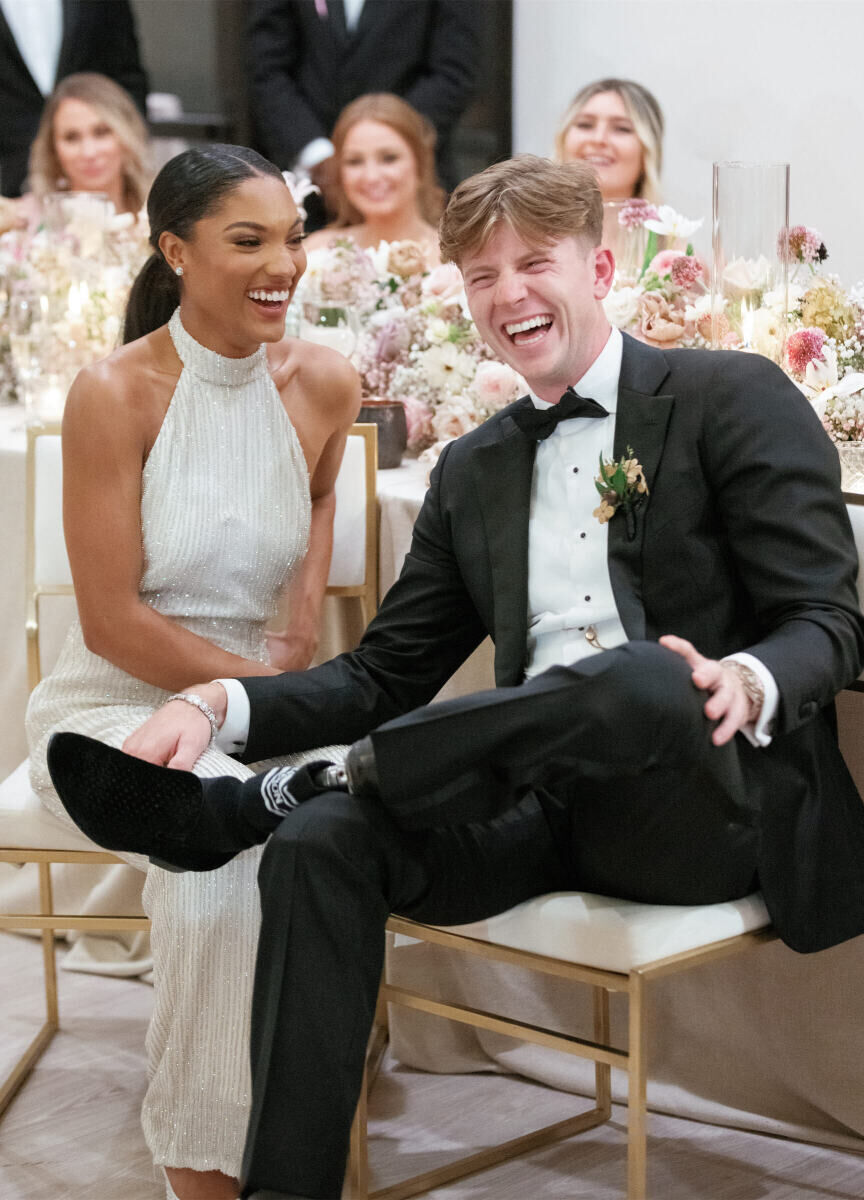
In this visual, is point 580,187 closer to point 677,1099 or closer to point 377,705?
point 377,705

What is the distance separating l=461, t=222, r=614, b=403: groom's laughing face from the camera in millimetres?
1951

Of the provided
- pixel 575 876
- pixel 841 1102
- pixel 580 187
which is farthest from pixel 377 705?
pixel 841 1102

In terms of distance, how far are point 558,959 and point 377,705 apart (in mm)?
454

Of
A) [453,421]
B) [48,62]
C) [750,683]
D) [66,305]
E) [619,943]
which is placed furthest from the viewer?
[48,62]

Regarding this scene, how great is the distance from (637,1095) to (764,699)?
0.51 m

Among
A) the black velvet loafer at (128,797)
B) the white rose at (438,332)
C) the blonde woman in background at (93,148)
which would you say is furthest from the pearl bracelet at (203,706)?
the blonde woman in background at (93,148)

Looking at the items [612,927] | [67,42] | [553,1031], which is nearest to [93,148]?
[67,42]

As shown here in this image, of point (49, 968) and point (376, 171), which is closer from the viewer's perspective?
point (49, 968)

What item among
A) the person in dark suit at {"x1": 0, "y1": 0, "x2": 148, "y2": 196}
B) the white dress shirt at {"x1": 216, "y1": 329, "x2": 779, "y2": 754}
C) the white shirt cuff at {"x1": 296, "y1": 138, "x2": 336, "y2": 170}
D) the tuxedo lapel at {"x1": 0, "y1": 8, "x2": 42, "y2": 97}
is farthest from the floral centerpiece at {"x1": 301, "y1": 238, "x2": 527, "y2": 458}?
the tuxedo lapel at {"x1": 0, "y1": 8, "x2": 42, "y2": 97}

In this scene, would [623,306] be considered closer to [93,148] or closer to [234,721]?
[234,721]

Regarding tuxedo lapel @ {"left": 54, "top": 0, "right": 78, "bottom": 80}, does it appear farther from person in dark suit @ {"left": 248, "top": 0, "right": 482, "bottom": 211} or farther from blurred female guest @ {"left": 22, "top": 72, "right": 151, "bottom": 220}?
blurred female guest @ {"left": 22, "top": 72, "right": 151, "bottom": 220}

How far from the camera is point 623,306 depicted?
105 inches

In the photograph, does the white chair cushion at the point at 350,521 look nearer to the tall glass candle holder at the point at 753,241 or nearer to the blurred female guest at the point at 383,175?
the tall glass candle holder at the point at 753,241

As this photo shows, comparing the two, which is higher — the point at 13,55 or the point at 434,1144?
the point at 13,55
